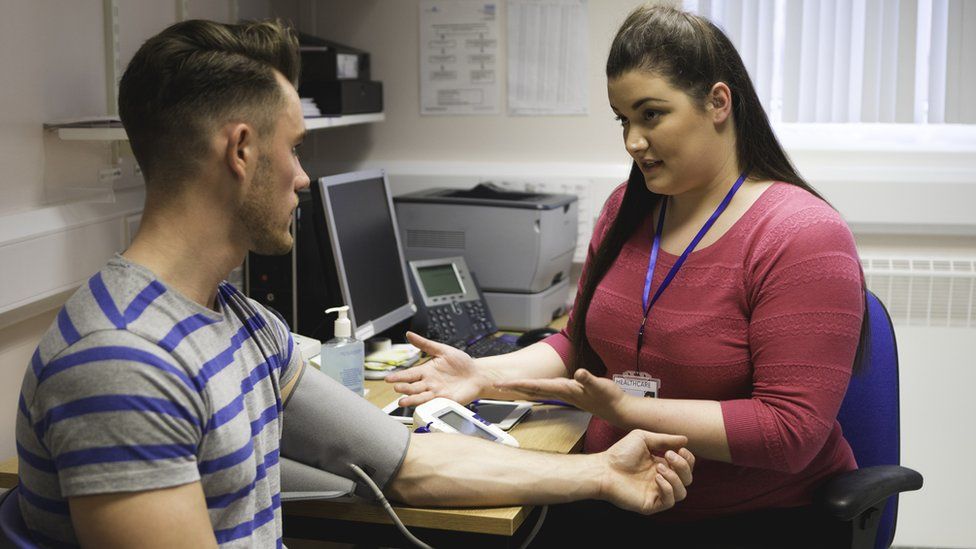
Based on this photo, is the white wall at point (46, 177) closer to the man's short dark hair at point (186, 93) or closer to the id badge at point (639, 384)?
the man's short dark hair at point (186, 93)

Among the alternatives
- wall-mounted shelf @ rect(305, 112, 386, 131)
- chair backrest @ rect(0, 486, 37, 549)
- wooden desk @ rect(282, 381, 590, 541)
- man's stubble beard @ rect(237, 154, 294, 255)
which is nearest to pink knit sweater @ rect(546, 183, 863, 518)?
wooden desk @ rect(282, 381, 590, 541)

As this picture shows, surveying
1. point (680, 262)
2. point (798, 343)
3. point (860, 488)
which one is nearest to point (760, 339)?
point (798, 343)

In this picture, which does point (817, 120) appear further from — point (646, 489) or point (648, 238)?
point (646, 489)

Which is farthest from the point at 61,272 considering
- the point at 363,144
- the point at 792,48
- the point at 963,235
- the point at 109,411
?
the point at 963,235

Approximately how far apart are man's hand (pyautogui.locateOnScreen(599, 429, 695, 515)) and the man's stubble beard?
0.69m

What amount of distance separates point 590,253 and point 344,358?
559mm

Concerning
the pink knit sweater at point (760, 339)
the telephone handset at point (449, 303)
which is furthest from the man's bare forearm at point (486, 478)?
the telephone handset at point (449, 303)

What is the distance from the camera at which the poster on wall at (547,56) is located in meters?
3.30

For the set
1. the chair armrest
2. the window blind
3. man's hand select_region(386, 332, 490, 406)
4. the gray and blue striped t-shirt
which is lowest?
the chair armrest

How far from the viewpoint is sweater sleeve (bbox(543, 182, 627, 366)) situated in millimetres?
2068

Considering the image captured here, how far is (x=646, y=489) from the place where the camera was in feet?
5.48

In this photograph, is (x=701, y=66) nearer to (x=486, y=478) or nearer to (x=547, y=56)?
(x=486, y=478)

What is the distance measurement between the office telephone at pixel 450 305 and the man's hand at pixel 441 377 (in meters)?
0.55

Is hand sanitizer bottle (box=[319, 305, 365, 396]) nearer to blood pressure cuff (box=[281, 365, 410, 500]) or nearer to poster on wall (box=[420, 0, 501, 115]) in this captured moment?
blood pressure cuff (box=[281, 365, 410, 500])
